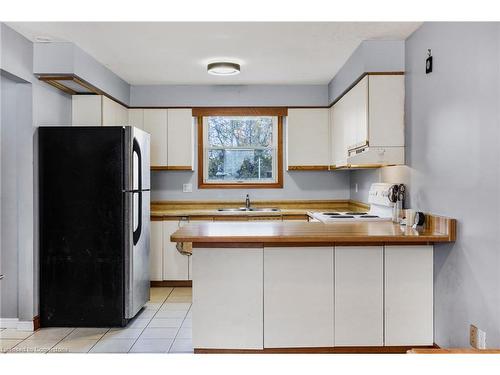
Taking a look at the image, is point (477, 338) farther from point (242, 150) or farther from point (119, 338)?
point (242, 150)

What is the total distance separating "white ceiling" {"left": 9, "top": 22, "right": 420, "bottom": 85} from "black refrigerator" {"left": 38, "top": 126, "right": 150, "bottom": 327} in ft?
2.48

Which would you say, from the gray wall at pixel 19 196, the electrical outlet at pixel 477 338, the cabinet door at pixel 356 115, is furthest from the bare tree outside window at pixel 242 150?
the electrical outlet at pixel 477 338

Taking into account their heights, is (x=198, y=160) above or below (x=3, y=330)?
above

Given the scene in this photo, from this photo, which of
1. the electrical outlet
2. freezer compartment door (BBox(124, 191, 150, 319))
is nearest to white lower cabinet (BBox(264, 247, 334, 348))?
the electrical outlet

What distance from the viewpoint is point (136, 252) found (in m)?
3.69

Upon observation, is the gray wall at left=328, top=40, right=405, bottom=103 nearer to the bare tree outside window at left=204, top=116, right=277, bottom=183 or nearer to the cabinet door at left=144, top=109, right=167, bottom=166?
the bare tree outside window at left=204, top=116, right=277, bottom=183

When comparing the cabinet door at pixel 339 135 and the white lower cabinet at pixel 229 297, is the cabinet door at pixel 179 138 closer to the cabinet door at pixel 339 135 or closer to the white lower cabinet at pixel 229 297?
the cabinet door at pixel 339 135

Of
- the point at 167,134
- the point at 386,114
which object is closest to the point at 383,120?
the point at 386,114

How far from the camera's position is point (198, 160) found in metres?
5.31

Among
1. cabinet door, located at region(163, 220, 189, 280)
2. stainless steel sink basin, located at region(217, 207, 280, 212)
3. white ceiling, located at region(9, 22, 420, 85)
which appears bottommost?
cabinet door, located at region(163, 220, 189, 280)

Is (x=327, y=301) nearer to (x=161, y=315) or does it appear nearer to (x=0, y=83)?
(x=161, y=315)

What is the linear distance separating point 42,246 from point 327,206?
325 centimetres

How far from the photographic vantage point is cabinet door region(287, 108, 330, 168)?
16.6ft
